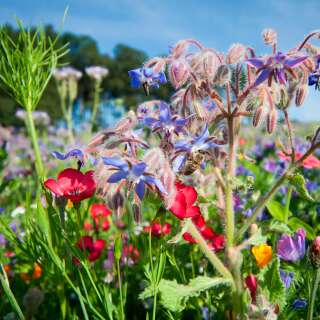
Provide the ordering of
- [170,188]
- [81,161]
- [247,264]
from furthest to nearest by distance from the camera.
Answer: [247,264] → [81,161] → [170,188]

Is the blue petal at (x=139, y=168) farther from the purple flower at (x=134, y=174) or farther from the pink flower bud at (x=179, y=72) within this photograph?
the pink flower bud at (x=179, y=72)

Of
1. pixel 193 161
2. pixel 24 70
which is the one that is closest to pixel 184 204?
pixel 193 161

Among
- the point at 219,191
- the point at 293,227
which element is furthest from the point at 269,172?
the point at 219,191

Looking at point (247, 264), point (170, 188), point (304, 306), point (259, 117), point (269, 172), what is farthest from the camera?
point (269, 172)

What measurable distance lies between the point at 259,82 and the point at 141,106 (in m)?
0.34

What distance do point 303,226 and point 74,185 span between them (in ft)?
3.07

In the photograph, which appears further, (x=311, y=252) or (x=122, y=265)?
(x=122, y=265)

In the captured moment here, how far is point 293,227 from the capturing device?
5.74 feet

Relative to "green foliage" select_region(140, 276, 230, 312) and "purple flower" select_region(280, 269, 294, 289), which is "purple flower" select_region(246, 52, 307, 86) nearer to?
"green foliage" select_region(140, 276, 230, 312)

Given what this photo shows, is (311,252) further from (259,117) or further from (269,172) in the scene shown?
(269,172)

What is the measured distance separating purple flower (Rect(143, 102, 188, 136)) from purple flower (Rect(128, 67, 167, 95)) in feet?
0.39

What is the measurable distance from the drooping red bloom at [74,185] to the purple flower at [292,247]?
671mm

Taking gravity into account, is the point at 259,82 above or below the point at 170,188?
above

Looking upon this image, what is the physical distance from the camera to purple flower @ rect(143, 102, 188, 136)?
99 cm
